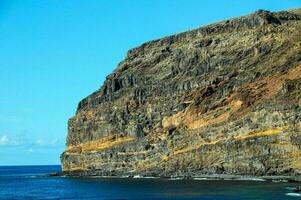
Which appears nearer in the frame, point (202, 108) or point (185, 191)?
point (185, 191)

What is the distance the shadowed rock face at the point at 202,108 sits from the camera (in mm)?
112875

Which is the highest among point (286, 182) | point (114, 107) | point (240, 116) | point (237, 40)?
point (237, 40)

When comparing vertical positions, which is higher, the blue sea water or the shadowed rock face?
the shadowed rock face

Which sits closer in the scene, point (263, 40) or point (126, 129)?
point (263, 40)

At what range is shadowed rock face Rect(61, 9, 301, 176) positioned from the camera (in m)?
113

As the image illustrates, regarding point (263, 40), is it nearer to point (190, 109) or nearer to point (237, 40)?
point (237, 40)

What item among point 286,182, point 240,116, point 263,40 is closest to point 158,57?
point 263,40

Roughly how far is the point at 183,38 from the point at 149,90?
20067 millimetres

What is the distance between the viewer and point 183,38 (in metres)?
165

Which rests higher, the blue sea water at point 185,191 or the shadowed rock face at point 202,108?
the shadowed rock face at point 202,108

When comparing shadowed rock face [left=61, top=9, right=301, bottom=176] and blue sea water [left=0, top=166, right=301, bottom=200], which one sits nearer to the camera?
blue sea water [left=0, top=166, right=301, bottom=200]

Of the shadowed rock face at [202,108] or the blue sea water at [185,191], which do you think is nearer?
the blue sea water at [185,191]

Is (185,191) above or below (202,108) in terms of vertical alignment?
below

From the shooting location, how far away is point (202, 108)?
132625mm
